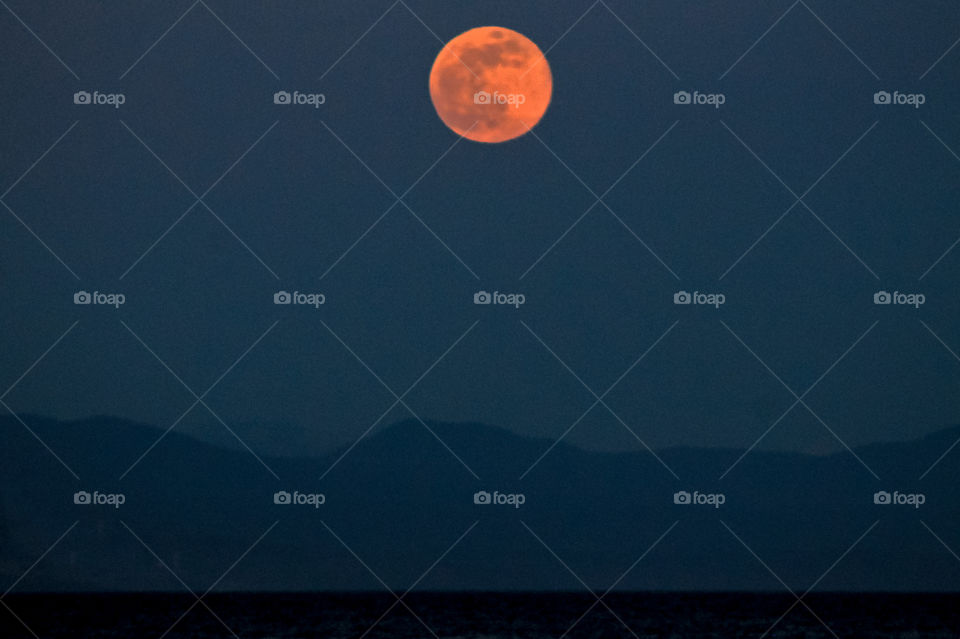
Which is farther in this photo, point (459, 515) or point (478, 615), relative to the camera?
point (459, 515)

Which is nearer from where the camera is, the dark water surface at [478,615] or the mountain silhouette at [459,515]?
the dark water surface at [478,615]

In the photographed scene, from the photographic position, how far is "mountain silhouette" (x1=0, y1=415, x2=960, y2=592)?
451cm

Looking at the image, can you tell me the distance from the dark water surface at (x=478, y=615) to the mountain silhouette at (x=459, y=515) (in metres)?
0.07

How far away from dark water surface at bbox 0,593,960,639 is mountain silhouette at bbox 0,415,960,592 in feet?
0.23

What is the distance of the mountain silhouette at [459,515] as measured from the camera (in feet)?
14.8

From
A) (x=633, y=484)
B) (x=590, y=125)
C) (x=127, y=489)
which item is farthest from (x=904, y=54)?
(x=127, y=489)

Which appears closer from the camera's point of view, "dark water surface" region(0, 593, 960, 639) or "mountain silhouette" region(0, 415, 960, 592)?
"dark water surface" region(0, 593, 960, 639)

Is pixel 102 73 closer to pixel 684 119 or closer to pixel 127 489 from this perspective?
pixel 127 489

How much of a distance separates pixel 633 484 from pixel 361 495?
4.48 ft

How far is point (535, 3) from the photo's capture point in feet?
14.9

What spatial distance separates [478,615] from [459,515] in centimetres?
49

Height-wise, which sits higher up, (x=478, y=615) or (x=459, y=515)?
(x=459, y=515)

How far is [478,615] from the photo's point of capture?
439 centimetres

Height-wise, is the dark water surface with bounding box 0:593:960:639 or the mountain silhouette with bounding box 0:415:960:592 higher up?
the mountain silhouette with bounding box 0:415:960:592
